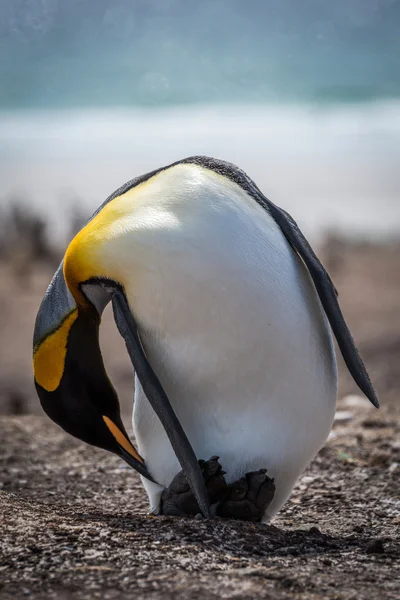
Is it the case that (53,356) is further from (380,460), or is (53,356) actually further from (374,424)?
(374,424)

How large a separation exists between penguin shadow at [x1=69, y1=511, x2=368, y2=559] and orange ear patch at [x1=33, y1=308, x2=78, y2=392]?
57 cm

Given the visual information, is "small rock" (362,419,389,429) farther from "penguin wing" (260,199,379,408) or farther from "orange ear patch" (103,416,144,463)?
"orange ear patch" (103,416,144,463)

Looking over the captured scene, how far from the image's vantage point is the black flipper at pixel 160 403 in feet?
9.59

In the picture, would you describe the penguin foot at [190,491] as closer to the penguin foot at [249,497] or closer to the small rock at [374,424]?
the penguin foot at [249,497]

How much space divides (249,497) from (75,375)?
87 cm

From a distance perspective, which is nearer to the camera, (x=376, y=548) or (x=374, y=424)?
(x=376, y=548)

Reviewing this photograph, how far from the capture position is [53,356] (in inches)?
132

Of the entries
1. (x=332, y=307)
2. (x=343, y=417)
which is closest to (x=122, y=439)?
(x=332, y=307)

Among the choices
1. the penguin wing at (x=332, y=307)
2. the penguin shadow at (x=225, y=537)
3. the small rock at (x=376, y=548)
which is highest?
the penguin wing at (x=332, y=307)

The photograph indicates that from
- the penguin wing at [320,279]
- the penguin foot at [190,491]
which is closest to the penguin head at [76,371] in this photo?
the penguin foot at [190,491]

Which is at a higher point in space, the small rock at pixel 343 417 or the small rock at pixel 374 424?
the small rock at pixel 374 424

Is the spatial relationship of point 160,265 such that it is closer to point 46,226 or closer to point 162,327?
point 162,327

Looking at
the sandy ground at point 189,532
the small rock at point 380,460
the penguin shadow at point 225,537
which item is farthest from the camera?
the small rock at point 380,460

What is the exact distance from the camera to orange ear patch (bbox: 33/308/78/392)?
10.9ft
